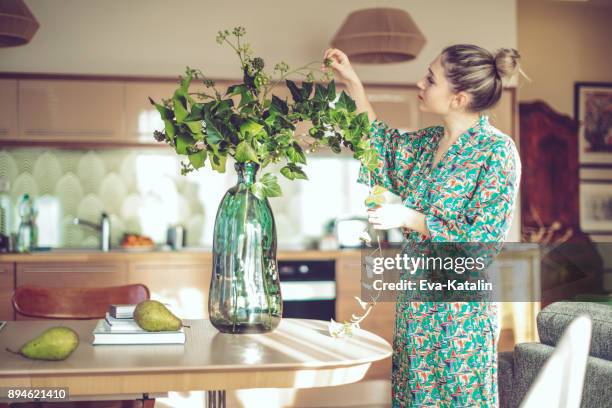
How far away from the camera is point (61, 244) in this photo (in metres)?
5.29

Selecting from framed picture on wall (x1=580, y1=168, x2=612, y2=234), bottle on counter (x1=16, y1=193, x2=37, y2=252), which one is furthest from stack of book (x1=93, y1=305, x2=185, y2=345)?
framed picture on wall (x1=580, y1=168, x2=612, y2=234)

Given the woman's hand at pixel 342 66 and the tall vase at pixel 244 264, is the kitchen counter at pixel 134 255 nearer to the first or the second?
the woman's hand at pixel 342 66

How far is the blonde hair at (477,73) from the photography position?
6.52 feet

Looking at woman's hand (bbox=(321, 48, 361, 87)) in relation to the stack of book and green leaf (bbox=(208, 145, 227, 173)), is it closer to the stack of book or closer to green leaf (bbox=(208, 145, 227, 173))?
Result: green leaf (bbox=(208, 145, 227, 173))

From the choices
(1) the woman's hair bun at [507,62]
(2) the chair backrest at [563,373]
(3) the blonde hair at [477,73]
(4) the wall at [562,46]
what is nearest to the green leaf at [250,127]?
(3) the blonde hair at [477,73]

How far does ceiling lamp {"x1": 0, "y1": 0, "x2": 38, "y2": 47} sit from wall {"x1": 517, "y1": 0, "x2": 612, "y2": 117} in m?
4.44

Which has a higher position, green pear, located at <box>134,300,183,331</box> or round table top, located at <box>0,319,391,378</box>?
green pear, located at <box>134,300,183,331</box>

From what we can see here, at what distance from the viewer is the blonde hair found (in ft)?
6.52

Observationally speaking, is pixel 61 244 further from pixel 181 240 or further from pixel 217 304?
pixel 217 304

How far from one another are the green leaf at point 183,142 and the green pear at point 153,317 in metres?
0.40

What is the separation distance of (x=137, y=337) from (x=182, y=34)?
12.8 ft

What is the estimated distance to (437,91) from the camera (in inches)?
80.0

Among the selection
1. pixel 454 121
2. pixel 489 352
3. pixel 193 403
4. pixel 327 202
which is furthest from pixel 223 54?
pixel 489 352

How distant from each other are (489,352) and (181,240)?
361 cm
